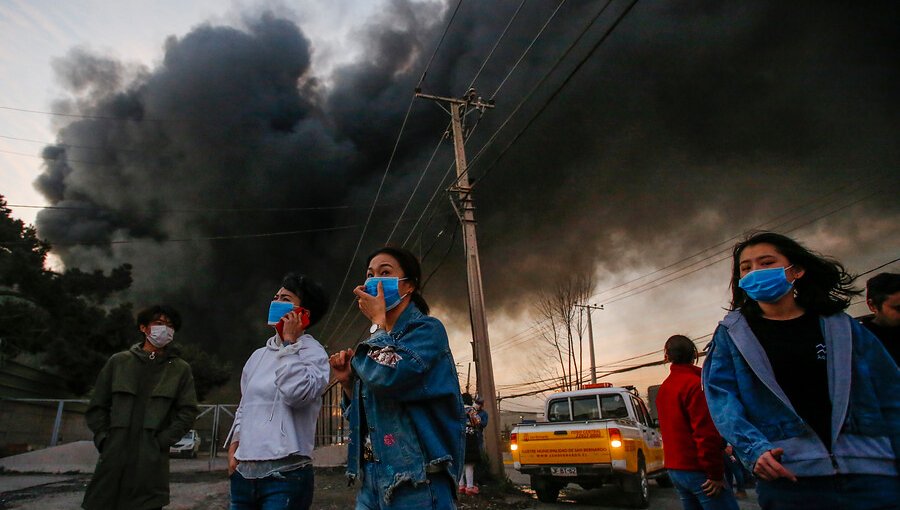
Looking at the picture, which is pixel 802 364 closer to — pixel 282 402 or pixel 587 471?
pixel 282 402

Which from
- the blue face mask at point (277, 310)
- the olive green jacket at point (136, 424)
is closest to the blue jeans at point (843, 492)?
the blue face mask at point (277, 310)

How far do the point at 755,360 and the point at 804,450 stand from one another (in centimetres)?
38

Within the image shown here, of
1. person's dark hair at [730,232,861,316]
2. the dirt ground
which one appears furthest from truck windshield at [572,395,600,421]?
person's dark hair at [730,232,861,316]

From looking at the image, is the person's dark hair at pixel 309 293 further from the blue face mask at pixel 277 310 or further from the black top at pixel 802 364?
the black top at pixel 802 364

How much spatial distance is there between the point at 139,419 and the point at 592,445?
6.48 meters

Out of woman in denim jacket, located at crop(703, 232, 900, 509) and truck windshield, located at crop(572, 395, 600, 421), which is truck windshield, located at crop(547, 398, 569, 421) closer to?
truck windshield, located at crop(572, 395, 600, 421)

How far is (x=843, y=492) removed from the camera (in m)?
1.95

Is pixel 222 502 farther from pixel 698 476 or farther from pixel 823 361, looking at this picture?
pixel 823 361

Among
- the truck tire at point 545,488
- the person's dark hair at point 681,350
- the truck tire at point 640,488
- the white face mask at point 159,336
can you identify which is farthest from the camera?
the truck tire at point 545,488

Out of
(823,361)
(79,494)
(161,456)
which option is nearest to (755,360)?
(823,361)

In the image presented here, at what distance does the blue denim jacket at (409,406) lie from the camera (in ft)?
6.04

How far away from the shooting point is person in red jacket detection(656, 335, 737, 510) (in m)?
3.30

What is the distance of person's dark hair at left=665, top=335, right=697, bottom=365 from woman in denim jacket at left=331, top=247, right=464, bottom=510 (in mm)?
2503

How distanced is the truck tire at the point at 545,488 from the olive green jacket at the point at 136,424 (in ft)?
22.6
